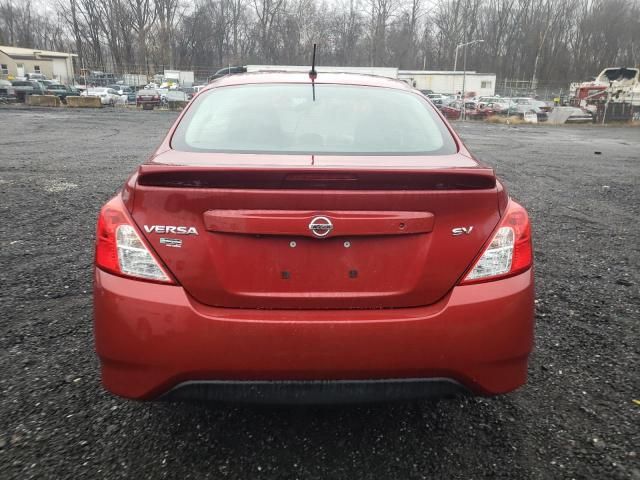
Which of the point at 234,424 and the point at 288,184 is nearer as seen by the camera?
the point at 288,184

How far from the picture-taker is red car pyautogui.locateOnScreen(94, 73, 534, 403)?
5.90ft

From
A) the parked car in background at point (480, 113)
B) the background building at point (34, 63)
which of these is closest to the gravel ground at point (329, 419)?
the parked car in background at point (480, 113)

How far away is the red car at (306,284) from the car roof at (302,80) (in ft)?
4.01

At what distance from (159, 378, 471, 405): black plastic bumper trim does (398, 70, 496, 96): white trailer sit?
6248cm

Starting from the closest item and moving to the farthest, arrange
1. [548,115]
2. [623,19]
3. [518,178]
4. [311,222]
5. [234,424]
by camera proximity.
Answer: [311,222] < [234,424] < [518,178] < [548,115] < [623,19]

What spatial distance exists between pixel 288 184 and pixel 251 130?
744 millimetres

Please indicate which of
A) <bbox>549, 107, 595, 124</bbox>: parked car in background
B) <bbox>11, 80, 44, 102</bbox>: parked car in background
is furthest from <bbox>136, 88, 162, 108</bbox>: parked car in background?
<bbox>549, 107, 595, 124</bbox>: parked car in background

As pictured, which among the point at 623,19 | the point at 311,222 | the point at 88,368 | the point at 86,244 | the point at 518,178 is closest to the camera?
the point at 311,222

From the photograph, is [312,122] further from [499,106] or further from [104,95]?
[104,95]

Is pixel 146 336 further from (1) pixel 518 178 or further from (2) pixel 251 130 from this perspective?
(1) pixel 518 178

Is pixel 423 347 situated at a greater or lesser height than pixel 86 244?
greater

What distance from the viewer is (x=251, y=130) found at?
8.02ft

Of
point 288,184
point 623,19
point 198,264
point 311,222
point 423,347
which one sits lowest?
point 423,347

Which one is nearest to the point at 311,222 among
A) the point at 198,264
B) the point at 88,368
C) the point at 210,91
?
the point at 198,264
